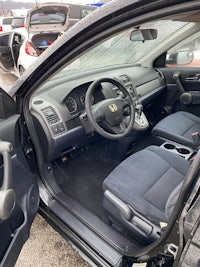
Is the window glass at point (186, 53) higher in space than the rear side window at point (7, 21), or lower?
higher

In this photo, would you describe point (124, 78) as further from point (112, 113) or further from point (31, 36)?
point (31, 36)

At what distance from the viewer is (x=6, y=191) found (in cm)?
99

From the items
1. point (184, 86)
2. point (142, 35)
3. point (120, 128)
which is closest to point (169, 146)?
point (120, 128)

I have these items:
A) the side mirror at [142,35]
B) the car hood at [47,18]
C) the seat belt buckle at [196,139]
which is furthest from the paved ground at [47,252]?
the car hood at [47,18]

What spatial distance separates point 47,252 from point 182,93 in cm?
193

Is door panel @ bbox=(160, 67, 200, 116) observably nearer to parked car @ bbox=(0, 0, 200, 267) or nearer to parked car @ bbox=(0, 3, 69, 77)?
parked car @ bbox=(0, 0, 200, 267)

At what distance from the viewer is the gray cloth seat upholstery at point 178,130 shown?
2148 millimetres

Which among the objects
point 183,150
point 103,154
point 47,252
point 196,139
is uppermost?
point 196,139

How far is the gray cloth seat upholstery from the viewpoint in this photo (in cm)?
215

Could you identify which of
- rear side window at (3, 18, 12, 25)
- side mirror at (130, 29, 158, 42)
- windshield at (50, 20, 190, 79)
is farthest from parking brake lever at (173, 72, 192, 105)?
rear side window at (3, 18, 12, 25)

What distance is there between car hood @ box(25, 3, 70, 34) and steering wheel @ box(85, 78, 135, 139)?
3.87 m

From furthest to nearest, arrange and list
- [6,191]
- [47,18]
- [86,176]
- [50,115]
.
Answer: [47,18] < [86,176] < [50,115] < [6,191]

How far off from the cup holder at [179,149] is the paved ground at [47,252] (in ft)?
3.61

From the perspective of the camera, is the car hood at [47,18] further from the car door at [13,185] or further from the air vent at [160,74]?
the car door at [13,185]
